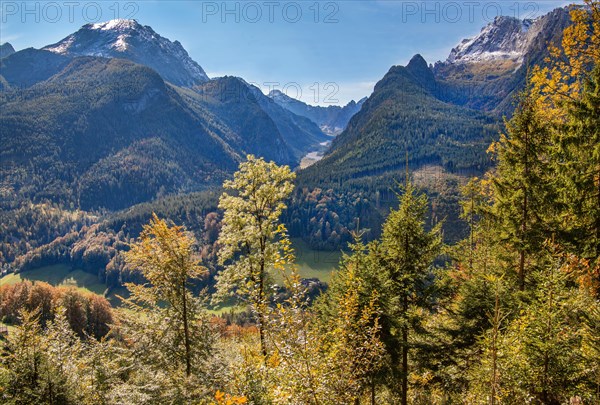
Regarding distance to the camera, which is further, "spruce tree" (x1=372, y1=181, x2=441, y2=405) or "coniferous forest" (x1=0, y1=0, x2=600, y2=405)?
"spruce tree" (x1=372, y1=181, x2=441, y2=405)

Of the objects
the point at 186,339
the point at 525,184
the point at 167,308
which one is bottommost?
the point at 186,339

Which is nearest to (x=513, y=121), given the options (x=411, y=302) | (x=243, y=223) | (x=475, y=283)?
(x=475, y=283)

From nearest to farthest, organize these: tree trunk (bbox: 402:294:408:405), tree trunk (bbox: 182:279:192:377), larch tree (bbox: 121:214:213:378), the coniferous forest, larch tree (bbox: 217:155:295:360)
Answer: the coniferous forest, tree trunk (bbox: 402:294:408:405), larch tree (bbox: 121:214:213:378), tree trunk (bbox: 182:279:192:377), larch tree (bbox: 217:155:295:360)

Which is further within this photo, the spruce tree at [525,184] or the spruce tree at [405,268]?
the spruce tree at [405,268]

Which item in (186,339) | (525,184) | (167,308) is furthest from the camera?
(167,308)

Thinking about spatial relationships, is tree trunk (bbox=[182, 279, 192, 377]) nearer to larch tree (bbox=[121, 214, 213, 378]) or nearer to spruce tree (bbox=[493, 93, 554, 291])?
larch tree (bbox=[121, 214, 213, 378])

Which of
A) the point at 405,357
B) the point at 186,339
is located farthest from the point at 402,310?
the point at 186,339

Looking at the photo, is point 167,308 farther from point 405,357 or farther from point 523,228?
point 523,228

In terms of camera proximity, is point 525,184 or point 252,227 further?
point 252,227

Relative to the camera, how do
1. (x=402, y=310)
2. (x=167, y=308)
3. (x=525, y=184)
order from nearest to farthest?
1. (x=525, y=184)
2. (x=402, y=310)
3. (x=167, y=308)

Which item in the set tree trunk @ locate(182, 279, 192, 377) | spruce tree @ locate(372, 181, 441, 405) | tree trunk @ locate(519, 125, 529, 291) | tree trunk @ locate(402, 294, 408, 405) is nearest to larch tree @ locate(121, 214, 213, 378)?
tree trunk @ locate(182, 279, 192, 377)

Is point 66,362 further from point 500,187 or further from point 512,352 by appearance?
point 500,187

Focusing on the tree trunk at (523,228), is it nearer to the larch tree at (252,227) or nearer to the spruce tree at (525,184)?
the spruce tree at (525,184)

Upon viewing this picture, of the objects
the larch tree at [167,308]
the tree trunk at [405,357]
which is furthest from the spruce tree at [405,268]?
the larch tree at [167,308]
